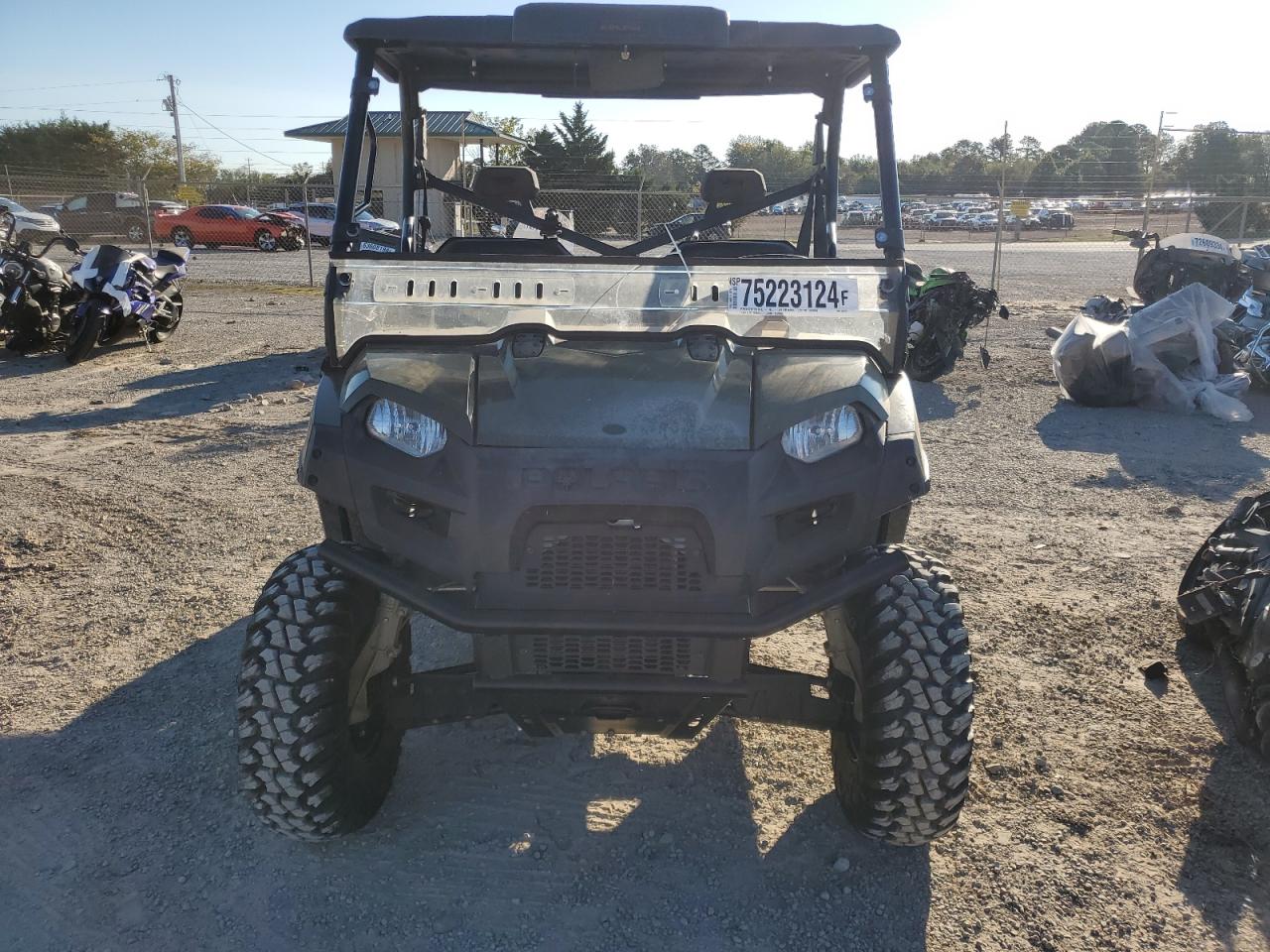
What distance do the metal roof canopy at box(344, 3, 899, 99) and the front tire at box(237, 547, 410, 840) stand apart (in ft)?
5.07

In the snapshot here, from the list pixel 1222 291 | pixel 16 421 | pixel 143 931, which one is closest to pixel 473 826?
pixel 143 931

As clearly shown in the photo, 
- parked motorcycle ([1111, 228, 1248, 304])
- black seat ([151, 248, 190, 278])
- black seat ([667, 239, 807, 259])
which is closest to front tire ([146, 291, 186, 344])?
black seat ([151, 248, 190, 278])

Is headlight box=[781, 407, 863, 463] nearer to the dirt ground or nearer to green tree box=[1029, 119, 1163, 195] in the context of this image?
the dirt ground

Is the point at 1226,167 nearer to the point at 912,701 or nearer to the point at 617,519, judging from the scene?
the point at 912,701

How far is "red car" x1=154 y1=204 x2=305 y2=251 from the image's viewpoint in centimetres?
2806

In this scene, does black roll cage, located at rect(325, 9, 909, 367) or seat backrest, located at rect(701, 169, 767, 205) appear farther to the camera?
seat backrest, located at rect(701, 169, 767, 205)

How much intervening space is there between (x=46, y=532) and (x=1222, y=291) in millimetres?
11531

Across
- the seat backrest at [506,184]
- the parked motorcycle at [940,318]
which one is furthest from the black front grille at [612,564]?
the parked motorcycle at [940,318]

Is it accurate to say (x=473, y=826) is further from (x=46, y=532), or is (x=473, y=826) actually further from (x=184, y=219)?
(x=184, y=219)

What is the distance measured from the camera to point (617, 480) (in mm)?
2438

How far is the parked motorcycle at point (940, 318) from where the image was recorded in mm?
9969

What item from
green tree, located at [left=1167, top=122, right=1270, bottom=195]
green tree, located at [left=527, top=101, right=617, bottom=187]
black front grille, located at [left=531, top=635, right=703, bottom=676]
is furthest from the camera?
green tree, located at [left=1167, top=122, right=1270, bottom=195]

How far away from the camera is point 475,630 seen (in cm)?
242

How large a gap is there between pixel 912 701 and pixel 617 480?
0.96 meters
